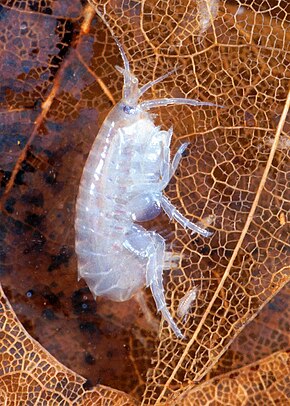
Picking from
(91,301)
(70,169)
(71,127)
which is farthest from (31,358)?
(71,127)

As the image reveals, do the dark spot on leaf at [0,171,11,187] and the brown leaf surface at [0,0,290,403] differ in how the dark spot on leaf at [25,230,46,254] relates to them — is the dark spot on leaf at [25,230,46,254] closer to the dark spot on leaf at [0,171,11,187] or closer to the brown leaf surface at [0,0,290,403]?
the brown leaf surface at [0,0,290,403]

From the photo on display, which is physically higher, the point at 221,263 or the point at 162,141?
the point at 162,141

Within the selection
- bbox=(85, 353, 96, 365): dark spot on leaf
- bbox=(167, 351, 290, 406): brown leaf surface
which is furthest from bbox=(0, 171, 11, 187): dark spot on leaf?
bbox=(167, 351, 290, 406): brown leaf surface

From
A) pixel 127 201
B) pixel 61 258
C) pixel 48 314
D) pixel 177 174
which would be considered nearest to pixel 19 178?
pixel 61 258

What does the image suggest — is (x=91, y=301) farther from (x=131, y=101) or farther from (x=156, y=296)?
(x=131, y=101)

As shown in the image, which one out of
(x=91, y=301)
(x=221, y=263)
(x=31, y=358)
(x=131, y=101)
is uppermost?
(x=131, y=101)
